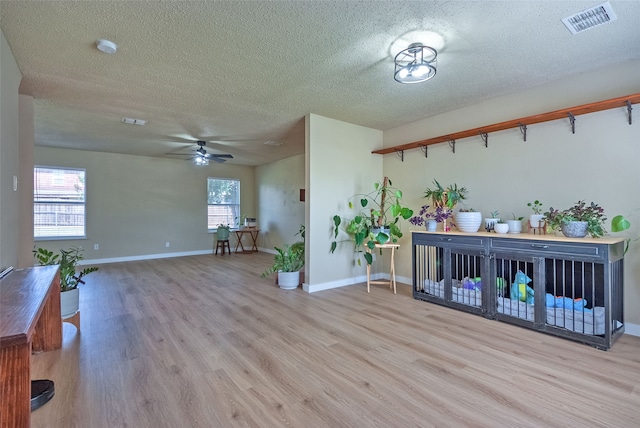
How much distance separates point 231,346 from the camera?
2506 mm

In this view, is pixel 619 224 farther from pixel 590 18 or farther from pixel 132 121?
pixel 132 121

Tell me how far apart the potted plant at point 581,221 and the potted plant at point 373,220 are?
Answer: 1688mm

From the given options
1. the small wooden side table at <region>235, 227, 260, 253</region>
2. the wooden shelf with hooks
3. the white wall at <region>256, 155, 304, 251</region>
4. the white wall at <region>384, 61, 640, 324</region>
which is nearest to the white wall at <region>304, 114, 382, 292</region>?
the wooden shelf with hooks

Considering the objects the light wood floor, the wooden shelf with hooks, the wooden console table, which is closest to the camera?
the wooden console table

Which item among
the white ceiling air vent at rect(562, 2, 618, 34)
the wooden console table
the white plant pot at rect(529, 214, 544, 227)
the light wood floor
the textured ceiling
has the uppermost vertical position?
the textured ceiling

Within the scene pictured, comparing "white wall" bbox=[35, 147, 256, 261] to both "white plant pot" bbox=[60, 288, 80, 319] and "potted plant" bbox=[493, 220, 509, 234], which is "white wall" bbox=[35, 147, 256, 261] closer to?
"white plant pot" bbox=[60, 288, 80, 319]

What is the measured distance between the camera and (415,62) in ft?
8.00

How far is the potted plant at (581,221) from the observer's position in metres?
2.62

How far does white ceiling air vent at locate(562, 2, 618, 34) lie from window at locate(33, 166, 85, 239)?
8176 mm

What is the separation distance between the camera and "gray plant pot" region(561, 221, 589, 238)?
262 centimetres

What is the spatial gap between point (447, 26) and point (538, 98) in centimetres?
176

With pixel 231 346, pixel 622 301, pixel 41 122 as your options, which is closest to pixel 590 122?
pixel 622 301

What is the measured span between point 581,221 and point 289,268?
3434 mm

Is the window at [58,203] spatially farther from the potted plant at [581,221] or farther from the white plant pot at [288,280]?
the potted plant at [581,221]
